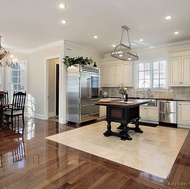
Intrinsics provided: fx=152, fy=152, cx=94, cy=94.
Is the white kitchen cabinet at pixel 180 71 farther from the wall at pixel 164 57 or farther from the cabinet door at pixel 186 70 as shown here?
the wall at pixel 164 57

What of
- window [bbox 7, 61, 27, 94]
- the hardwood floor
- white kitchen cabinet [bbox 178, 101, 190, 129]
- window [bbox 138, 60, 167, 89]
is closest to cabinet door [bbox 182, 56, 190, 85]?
white kitchen cabinet [bbox 178, 101, 190, 129]

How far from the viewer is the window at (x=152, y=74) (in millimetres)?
5979

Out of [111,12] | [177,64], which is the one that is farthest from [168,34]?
[111,12]

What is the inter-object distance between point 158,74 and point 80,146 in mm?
4413

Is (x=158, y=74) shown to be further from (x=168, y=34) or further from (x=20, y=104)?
(x=20, y=104)

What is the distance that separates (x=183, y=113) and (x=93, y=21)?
Result: 4.01m

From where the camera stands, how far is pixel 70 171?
7.59 feet

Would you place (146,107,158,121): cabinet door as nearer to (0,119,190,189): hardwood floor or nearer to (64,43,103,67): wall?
(0,119,190,189): hardwood floor

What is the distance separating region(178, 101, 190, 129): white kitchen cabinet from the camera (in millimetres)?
4906

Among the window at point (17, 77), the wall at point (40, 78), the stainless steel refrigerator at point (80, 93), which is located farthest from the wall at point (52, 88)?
the stainless steel refrigerator at point (80, 93)

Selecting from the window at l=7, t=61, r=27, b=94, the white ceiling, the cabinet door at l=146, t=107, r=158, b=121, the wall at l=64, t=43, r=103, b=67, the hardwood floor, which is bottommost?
the hardwood floor

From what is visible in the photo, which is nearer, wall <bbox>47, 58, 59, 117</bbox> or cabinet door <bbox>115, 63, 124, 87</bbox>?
cabinet door <bbox>115, 63, 124, 87</bbox>

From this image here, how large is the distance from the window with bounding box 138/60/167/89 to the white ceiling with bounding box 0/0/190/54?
2.78 ft

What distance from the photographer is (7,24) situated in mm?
4086
